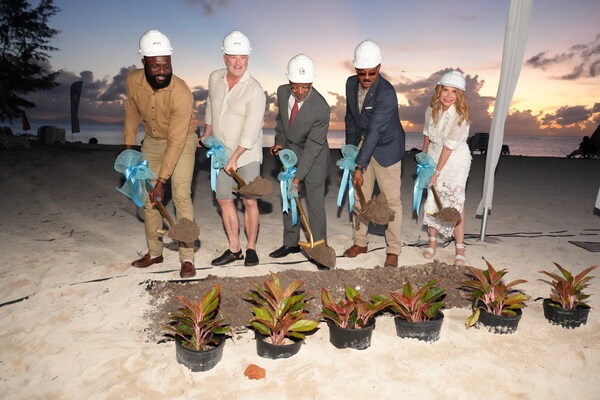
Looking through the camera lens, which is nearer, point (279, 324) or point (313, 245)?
point (279, 324)

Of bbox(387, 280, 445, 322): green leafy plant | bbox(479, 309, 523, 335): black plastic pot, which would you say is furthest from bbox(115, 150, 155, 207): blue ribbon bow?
bbox(479, 309, 523, 335): black plastic pot

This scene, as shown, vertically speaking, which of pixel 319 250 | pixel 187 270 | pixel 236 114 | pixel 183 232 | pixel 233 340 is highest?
pixel 236 114

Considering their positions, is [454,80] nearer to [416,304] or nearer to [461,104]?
[461,104]

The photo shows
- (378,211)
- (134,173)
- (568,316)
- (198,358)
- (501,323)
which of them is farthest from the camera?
(378,211)

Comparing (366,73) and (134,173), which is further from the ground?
(366,73)

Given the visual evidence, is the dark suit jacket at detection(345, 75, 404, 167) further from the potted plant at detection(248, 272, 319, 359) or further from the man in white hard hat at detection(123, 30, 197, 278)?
the potted plant at detection(248, 272, 319, 359)

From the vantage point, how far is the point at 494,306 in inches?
131

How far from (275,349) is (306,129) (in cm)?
213

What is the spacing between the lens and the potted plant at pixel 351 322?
9.58 ft

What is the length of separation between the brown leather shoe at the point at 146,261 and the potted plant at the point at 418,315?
2449 millimetres

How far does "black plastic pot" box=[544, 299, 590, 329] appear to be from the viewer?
3279mm

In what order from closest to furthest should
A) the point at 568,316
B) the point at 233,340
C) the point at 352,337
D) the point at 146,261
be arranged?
the point at 352,337 < the point at 233,340 < the point at 568,316 < the point at 146,261

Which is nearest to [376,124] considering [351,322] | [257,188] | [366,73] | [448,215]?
[366,73]

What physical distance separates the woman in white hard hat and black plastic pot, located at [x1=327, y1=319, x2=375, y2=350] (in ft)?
6.34
